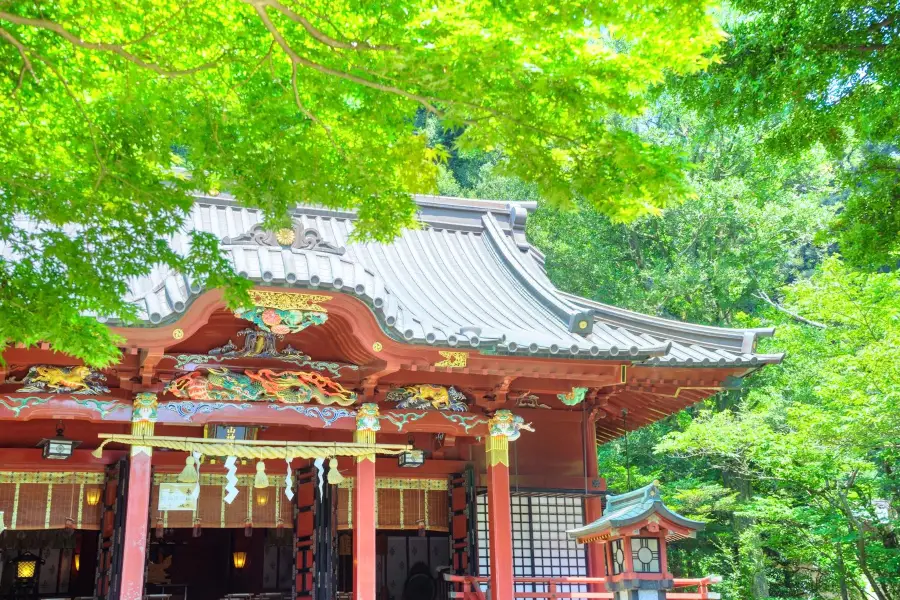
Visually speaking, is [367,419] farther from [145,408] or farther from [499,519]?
[145,408]

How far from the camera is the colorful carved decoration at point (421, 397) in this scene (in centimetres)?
938

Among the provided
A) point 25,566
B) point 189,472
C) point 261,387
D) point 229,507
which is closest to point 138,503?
point 189,472

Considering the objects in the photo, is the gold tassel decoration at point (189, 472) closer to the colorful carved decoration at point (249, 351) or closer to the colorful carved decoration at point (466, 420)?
the colorful carved decoration at point (249, 351)

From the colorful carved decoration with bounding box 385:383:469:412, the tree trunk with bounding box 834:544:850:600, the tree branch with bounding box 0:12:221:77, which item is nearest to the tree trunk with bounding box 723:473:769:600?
the tree trunk with bounding box 834:544:850:600

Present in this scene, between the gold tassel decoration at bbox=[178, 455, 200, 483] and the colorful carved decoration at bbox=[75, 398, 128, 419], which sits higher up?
Answer: the colorful carved decoration at bbox=[75, 398, 128, 419]

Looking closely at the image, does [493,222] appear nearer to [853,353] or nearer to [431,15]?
[853,353]

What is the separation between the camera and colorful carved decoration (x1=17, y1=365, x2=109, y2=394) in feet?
26.8

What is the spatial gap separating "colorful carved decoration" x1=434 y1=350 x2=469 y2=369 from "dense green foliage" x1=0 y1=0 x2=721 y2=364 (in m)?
3.15

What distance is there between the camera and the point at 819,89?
5.90m

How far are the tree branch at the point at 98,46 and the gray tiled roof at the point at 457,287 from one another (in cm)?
175

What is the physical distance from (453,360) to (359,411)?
1.23 meters

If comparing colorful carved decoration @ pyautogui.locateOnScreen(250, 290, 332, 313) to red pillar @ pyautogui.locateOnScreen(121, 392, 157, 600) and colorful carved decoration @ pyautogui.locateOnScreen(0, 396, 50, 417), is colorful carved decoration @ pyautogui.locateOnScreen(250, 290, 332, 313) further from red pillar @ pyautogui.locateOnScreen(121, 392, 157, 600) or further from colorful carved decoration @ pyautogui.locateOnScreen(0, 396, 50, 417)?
colorful carved decoration @ pyautogui.locateOnScreen(0, 396, 50, 417)

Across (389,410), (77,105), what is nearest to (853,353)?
(389,410)

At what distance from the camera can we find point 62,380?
824cm
